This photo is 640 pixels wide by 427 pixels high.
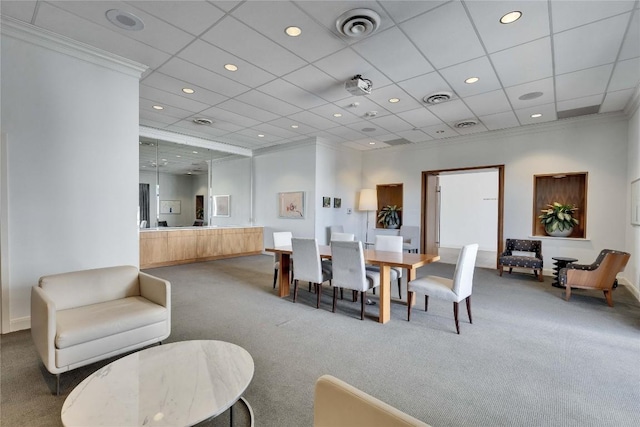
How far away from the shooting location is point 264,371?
7.79 feet

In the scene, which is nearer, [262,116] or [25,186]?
[25,186]

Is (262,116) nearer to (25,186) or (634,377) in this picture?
(25,186)

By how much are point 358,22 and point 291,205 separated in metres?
5.52

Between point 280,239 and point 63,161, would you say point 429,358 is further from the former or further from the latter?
point 63,161

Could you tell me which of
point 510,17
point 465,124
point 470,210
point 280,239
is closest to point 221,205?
point 280,239

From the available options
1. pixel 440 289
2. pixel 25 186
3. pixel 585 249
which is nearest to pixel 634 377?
pixel 440 289

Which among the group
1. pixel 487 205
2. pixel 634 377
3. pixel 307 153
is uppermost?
pixel 307 153

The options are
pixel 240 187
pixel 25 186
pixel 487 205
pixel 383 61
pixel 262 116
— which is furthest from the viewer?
pixel 487 205

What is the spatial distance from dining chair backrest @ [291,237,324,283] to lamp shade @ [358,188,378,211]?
4567 mm

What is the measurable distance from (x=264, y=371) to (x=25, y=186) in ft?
10.2

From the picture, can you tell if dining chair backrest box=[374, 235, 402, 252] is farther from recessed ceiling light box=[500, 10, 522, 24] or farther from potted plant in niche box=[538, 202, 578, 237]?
potted plant in niche box=[538, 202, 578, 237]

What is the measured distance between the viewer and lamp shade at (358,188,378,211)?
27.0 ft

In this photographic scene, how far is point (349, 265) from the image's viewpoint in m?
3.57

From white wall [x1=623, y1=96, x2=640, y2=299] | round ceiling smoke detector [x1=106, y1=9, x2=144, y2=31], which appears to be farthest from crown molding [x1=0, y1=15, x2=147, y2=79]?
white wall [x1=623, y1=96, x2=640, y2=299]
